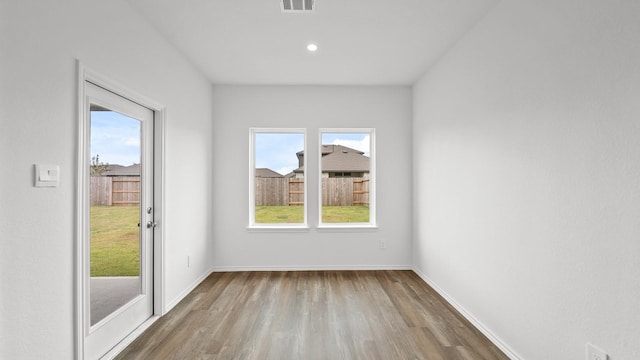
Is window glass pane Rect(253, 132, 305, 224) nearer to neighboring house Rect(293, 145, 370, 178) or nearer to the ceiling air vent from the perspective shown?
neighboring house Rect(293, 145, 370, 178)

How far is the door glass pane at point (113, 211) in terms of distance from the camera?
2207 millimetres

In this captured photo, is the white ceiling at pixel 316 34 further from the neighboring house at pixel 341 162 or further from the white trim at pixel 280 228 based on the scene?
the white trim at pixel 280 228

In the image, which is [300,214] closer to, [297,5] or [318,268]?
[318,268]

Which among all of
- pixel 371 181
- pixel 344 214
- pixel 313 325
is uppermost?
pixel 371 181

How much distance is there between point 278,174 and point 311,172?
1.66ft

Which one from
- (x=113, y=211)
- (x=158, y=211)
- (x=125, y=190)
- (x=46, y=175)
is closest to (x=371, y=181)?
(x=158, y=211)

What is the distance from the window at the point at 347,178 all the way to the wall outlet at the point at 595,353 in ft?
→ 9.84

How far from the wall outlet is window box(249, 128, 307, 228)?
3.35 metres

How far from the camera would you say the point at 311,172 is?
14.8 feet

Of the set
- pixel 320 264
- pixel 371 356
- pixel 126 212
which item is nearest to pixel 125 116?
pixel 126 212

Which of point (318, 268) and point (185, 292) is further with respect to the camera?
point (318, 268)

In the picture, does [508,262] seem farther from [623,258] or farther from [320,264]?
[320,264]

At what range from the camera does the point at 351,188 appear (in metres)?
4.68

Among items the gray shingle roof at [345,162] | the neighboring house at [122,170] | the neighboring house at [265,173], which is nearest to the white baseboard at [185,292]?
the neighboring house at [122,170]
